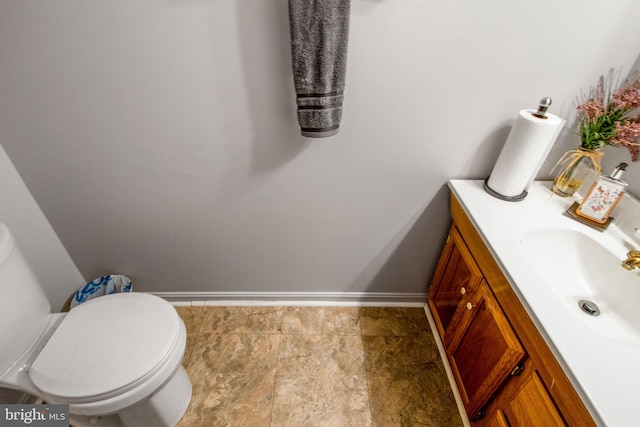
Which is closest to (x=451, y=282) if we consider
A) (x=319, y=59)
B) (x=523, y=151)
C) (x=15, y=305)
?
(x=523, y=151)

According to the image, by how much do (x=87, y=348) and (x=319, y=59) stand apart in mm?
1122

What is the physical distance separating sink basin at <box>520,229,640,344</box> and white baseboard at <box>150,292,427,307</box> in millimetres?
717

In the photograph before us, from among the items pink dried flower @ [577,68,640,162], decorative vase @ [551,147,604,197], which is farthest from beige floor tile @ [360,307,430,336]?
pink dried flower @ [577,68,640,162]

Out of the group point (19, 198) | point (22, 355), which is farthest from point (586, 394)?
point (19, 198)

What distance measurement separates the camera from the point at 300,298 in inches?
62.8

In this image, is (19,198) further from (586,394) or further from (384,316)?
(586,394)

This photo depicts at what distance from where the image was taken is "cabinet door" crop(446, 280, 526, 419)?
0.86 m

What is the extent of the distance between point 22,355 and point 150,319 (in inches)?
15.0

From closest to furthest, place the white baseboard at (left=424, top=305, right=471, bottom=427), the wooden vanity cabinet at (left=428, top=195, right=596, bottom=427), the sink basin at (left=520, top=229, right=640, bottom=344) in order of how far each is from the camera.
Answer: the wooden vanity cabinet at (left=428, top=195, right=596, bottom=427) < the sink basin at (left=520, top=229, right=640, bottom=344) < the white baseboard at (left=424, top=305, right=471, bottom=427)

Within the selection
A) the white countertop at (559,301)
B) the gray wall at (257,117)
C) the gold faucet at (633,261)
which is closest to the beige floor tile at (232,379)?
the gray wall at (257,117)

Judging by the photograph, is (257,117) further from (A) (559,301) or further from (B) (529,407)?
(B) (529,407)

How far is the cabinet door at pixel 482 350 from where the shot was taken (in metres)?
0.86

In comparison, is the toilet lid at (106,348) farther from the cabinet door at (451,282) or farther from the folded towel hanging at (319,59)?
the cabinet door at (451,282)

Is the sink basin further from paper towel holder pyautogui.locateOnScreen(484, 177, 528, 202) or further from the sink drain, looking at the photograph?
paper towel holder pyautogui.locateOnScreen(484, 177, 528, 202)
